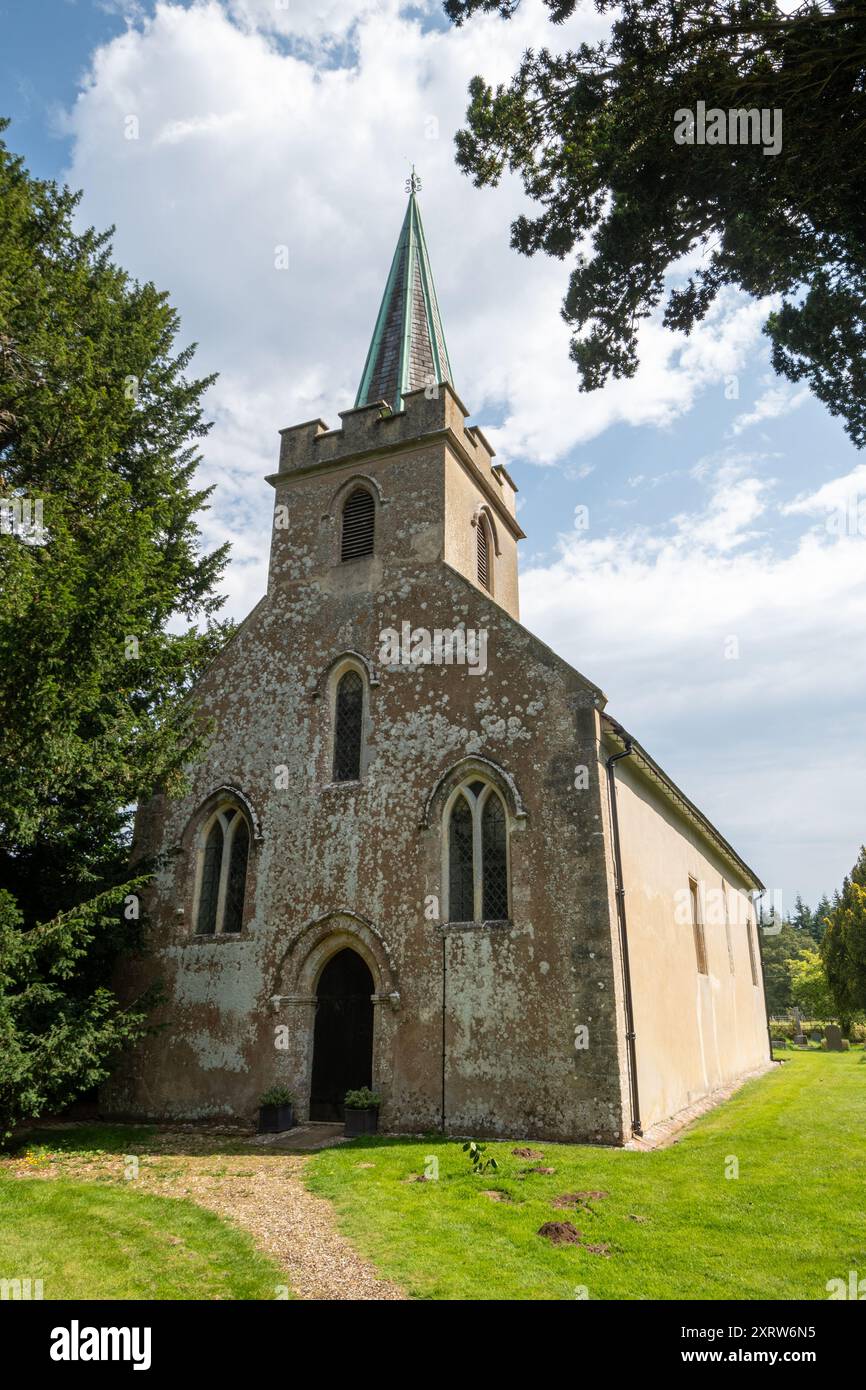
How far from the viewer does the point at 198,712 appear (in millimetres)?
16750

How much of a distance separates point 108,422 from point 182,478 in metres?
4.12

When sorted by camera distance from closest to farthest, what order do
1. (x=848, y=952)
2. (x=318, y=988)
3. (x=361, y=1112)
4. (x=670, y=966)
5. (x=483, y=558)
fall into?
(x=361, y=1112) → (x=318, y=988) → (x=670, y=966) → (x=483, y=558) → (x=848, y=952)

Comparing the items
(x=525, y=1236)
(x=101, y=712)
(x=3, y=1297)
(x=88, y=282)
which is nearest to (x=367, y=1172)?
(x=525, y=1236)

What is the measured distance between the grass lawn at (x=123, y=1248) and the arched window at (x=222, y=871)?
5.92 metres

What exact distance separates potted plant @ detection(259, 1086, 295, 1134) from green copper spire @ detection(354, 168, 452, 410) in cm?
1434

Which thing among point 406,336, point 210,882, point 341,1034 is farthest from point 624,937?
point 406,336

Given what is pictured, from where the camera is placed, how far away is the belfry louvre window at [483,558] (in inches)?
712

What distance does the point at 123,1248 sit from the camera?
23.7 feet

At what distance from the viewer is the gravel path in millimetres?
6414

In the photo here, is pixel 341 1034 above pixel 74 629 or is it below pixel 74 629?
below

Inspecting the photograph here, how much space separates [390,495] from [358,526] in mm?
935

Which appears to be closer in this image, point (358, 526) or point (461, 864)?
point (461, 864)

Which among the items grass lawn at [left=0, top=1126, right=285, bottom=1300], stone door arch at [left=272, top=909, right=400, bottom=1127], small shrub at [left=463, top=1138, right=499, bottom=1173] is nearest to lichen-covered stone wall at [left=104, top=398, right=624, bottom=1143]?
stone door arch at [left=272, top=909, right=400, bottom=1127]

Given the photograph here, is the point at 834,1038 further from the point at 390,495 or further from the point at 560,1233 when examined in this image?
the point at 560,1233
